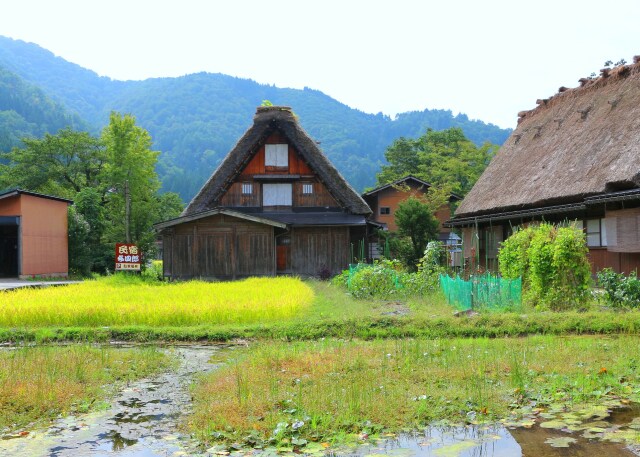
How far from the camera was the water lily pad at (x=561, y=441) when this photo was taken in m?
4.98

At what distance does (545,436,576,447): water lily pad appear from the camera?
4.98m

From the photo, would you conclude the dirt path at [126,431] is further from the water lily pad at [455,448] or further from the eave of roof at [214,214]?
the eave of roof at [214,214]

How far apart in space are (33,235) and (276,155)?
424 inches

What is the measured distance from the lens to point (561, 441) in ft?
16.6

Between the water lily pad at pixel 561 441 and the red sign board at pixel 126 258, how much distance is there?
19018 mm

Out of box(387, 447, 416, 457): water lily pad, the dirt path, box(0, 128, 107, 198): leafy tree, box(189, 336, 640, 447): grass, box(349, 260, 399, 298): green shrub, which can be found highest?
box(0, 128, 107, 198): leafy tree

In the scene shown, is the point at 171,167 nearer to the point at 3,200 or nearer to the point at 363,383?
the point at 3,200

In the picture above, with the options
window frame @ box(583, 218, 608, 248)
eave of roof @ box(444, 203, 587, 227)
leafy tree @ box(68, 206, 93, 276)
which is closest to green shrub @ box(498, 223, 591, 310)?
eave of roof @ box(444, 203, 587, 227)

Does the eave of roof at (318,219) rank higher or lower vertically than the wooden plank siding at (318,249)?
higher

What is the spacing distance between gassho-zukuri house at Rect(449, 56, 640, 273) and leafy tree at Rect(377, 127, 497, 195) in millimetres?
13184

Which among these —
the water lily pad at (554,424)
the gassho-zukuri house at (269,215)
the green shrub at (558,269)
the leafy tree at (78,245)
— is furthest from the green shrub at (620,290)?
the leafy tree at (78,245)

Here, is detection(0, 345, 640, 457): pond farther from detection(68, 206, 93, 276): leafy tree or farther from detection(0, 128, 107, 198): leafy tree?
detection(0, 128, 107, 198): leafy tree

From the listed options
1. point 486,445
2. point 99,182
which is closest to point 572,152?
point 486,445

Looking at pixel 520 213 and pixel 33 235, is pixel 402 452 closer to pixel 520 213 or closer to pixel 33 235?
pixel 520 213
